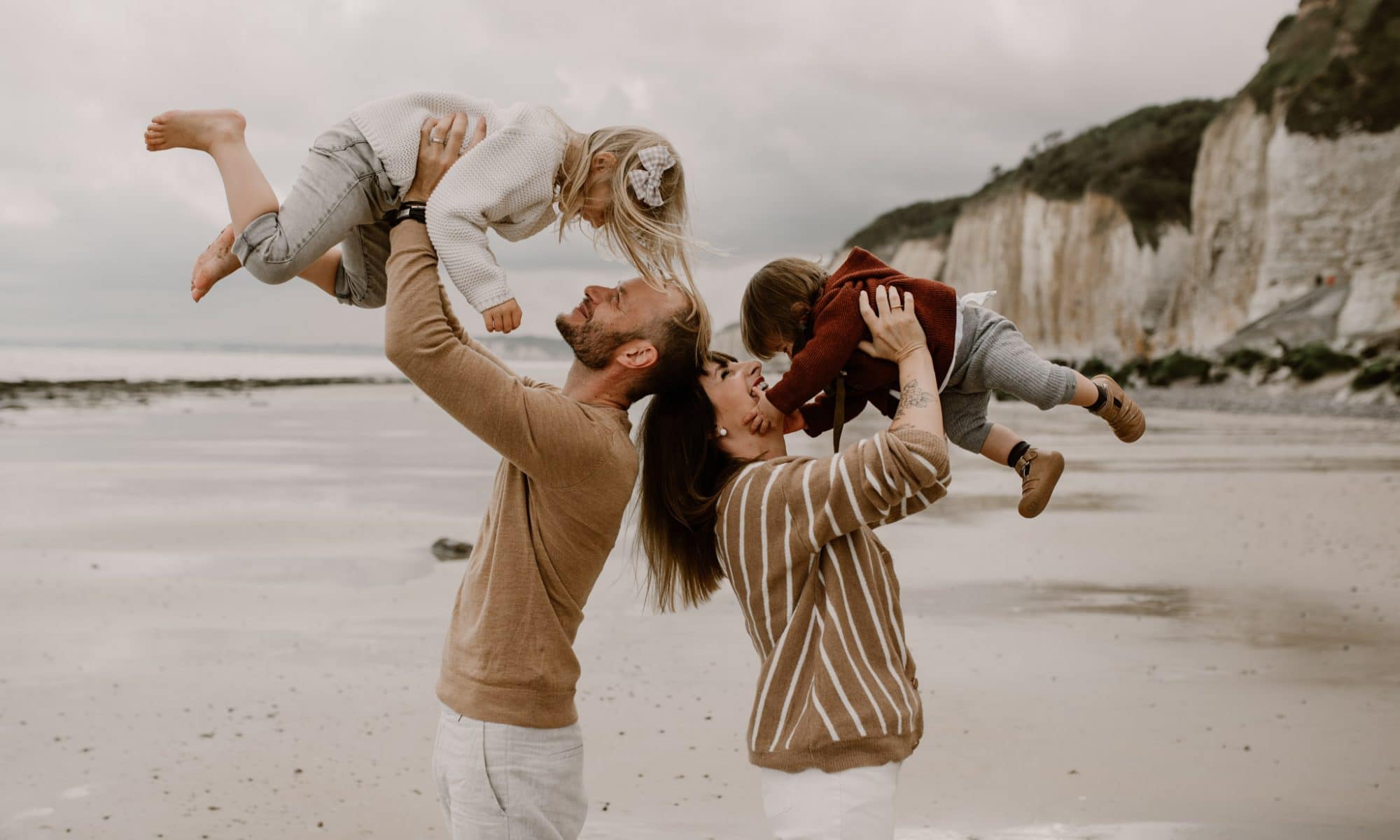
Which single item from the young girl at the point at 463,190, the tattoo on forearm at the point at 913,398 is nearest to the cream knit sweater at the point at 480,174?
the young girl at the point at 463,190

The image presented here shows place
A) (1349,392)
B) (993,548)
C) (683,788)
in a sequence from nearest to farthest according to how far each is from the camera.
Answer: (683,788) < (993,548) < (1349,392)

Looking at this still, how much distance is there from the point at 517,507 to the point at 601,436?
0.24 m

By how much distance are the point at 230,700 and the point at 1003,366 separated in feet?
14.5

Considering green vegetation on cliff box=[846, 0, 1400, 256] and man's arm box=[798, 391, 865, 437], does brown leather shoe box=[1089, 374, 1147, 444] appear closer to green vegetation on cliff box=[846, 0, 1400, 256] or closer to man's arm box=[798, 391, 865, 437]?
man's arm box=[798, 391, 865, 437]

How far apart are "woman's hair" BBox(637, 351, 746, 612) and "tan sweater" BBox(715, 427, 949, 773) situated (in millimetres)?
132

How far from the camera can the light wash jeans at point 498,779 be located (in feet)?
8.14

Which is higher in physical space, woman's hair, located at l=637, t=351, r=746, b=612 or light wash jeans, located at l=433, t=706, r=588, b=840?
woman's hair, located at l=637, t=351, r=746, b=612

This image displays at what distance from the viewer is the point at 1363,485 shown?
11.8 m

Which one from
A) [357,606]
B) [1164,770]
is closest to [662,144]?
[1164,770]

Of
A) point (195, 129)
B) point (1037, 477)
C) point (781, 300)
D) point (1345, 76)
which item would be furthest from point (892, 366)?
point (1345, 76)

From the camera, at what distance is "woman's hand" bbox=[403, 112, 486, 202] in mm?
2590

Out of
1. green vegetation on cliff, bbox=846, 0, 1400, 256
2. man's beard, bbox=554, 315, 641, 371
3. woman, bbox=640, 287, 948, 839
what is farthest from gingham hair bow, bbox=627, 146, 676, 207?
green vegetation on cliff, bbox=846, 0, 1400, 256

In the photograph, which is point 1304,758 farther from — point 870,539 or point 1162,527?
point 1162,527

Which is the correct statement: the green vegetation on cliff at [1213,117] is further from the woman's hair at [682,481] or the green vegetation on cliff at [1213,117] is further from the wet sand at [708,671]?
the woman's hair at [682,481]
